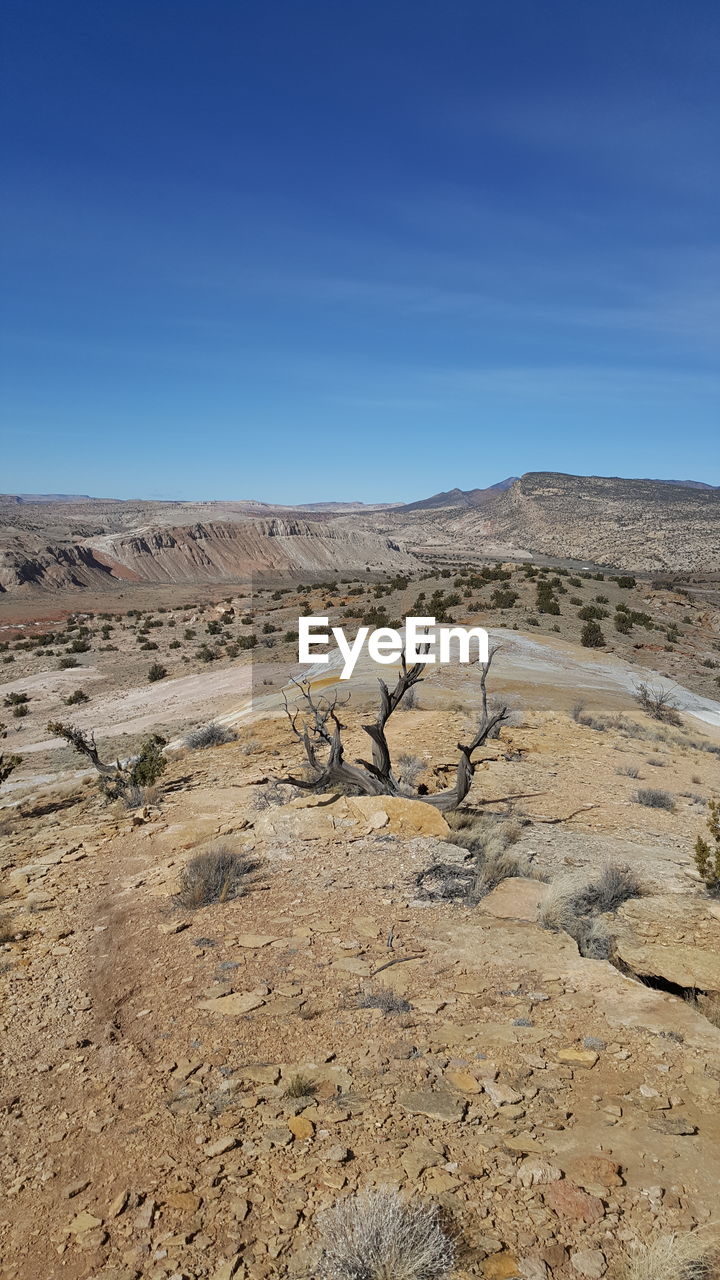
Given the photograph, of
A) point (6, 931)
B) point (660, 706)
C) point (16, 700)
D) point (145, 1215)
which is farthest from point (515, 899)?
point (16, 700)

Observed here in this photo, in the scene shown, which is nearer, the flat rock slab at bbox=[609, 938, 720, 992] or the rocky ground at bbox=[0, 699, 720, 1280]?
the rocky ground at bbox=[0, 699, 720, 1280]

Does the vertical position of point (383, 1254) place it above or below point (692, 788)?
above

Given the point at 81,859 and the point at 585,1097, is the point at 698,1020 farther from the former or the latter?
the point at 81,859

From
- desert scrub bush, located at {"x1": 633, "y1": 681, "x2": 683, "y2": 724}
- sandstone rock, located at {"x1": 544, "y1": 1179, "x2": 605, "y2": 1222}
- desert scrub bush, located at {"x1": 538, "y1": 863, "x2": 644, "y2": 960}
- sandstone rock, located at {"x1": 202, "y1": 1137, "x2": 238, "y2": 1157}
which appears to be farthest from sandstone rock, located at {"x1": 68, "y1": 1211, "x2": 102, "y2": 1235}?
desert scrub bush, located at {"x1": 633, "y1": 681, "x2": 683, "y2": 724}

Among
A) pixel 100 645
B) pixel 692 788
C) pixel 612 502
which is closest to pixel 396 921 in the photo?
pixel 692 788

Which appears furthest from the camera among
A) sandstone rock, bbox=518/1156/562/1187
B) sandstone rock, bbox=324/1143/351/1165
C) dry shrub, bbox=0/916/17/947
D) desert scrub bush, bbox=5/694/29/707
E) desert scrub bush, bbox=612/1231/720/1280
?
desert scrub bush, bbox=5/694/29/707

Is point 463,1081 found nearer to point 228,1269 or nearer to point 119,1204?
point 228,1269

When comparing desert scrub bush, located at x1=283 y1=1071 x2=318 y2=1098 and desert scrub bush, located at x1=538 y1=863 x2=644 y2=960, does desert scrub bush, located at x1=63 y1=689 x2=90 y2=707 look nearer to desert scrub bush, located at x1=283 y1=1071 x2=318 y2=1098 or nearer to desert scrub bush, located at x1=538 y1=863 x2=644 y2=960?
desert scrub bush, located at x1=538 y1=863 x2=644 y2=960
